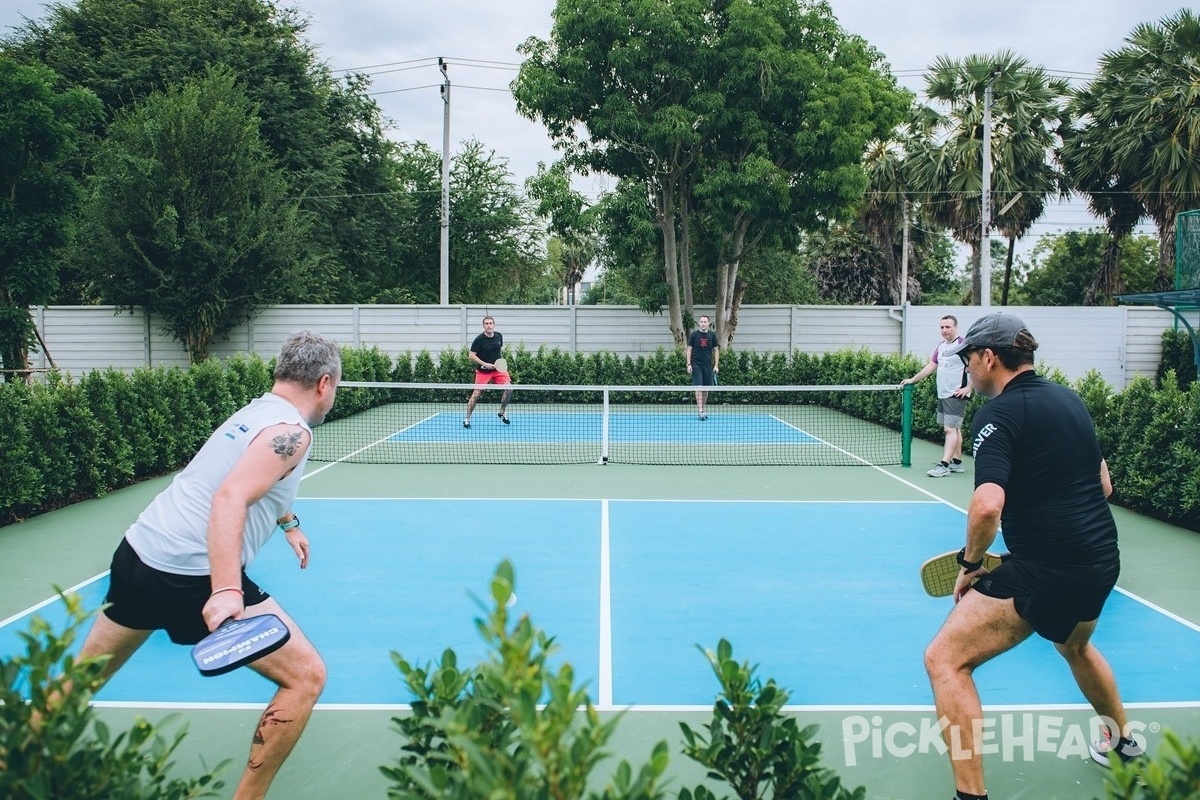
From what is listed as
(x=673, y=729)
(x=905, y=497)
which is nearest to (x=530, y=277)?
(x=905, y=497)

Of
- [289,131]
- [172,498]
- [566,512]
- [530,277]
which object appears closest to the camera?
[172,498]

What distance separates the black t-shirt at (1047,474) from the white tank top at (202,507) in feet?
8.15

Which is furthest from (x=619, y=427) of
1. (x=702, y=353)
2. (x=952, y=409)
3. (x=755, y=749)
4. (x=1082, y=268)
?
(x=1082, y=268)

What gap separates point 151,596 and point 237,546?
1.76ft

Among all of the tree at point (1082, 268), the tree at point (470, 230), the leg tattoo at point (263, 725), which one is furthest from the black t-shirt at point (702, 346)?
the tree at point (1082, 268)

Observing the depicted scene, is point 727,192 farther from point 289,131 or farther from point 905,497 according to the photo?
point 289,131

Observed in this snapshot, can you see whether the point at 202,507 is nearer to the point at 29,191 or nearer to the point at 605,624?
the point at 605,624

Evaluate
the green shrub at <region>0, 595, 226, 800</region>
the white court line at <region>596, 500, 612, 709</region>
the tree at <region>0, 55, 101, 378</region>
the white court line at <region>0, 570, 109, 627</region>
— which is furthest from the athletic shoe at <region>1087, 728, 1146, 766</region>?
the tree at <region>0, 55, 101, 378</region>

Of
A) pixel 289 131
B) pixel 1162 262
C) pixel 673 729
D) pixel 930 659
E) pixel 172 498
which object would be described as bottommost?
pixel 673 729

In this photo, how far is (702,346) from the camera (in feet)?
56.7

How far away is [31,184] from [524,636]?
68.7 feet

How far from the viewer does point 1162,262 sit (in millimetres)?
26719

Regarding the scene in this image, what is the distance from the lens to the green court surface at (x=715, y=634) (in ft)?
12.8

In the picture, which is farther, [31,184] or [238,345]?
[238,345]
